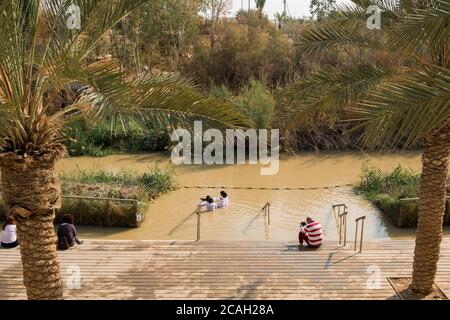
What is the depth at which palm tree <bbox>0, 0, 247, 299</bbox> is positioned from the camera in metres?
4.47

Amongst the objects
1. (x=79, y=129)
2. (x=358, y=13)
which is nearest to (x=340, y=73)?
(x=358, y=13)

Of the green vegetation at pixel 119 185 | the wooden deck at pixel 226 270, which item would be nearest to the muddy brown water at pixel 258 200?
the green vegetation at pixel 119 185

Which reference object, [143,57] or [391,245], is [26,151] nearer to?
[391,245]

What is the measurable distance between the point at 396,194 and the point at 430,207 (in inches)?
288

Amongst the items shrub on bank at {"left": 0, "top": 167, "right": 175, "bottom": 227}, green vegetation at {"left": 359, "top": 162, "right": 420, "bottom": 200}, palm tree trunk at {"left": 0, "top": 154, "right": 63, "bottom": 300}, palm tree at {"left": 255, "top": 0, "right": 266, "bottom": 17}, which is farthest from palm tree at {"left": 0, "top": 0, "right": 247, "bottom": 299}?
palm tree at {"left": 255, "top": 0, "right": 266, "bottom": 17}

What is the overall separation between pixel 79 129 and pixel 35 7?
58.3ft

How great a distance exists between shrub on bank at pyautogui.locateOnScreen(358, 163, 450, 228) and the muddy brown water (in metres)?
0.25

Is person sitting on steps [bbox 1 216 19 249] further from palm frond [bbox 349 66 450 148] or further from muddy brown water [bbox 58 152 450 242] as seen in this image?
palm frond [bbox 349 66 450 148]

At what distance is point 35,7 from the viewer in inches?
183

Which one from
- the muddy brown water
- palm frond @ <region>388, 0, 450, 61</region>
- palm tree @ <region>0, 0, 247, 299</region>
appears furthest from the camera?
the muddy brown water

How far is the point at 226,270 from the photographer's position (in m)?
8.12

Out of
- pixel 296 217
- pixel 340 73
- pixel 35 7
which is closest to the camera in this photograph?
pixel 35 7

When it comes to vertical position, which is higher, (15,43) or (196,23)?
(196,23)

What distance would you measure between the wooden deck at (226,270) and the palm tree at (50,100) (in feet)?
8.85
